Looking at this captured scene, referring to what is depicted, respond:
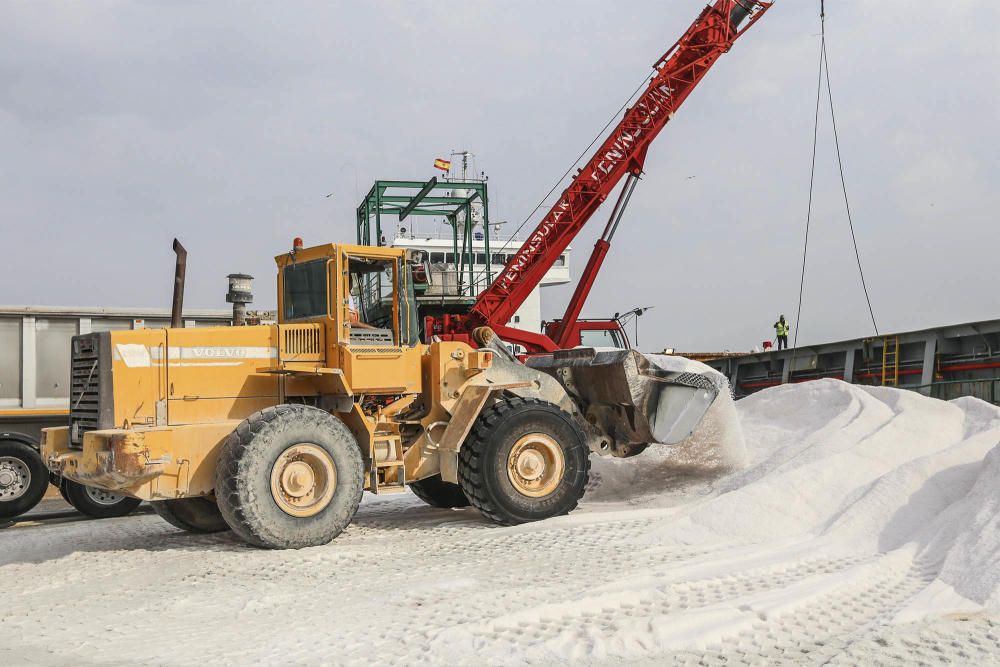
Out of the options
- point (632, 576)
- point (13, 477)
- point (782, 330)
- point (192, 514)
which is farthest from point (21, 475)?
point (782, 330)

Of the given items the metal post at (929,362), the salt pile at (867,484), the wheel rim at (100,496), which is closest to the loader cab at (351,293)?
the salt pile at (867,484)

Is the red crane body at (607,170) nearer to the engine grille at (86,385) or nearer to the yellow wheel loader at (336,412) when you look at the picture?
the yellow wheel loader at (336,412)

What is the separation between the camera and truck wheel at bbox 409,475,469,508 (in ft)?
30.0

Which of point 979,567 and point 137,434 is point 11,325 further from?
point 979,567

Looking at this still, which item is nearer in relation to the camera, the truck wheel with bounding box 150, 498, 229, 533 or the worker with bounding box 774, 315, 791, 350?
the truck wheel with bounding box 150, 498, 229, 533

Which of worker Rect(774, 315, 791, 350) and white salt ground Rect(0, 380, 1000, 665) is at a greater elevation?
worker Rect(774, 315, 791, 350)

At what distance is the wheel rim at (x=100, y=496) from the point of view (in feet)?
33.6

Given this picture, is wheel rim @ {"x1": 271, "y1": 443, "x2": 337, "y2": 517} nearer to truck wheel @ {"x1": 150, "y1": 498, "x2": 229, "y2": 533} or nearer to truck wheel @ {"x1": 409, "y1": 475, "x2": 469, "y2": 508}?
truck wheel @ {"x1": 150, "y1": 498, "x2": 229, "y2": 533}

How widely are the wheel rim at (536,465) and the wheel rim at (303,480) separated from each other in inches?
62.1

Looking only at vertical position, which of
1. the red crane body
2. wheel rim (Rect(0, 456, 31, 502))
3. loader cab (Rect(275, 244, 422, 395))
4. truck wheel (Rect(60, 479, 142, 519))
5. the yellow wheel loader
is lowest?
truck wheel (Rect(60, 479, 142, 519))

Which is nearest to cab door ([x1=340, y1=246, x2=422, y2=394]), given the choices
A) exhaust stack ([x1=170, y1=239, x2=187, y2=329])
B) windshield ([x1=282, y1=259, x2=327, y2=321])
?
windshield ([x1=282, y1=259, x2=327, y2=321])

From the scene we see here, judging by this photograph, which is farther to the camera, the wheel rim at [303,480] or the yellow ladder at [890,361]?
the yellow ladder at [890,361]

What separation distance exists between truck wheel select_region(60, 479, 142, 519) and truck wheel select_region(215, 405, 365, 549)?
4.21 meters

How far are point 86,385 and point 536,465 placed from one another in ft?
11.8
